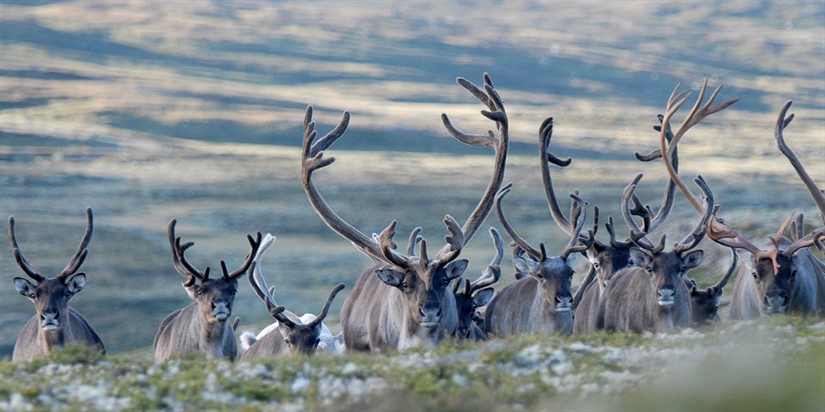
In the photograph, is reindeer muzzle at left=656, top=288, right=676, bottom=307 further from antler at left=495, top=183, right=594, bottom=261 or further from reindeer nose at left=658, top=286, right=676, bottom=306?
antler at left=495, top=183, right=594, bottom=261

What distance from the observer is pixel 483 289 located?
51.2 feet

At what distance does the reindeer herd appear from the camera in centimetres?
1305

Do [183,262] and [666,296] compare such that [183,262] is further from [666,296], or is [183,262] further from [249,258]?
[666,296]

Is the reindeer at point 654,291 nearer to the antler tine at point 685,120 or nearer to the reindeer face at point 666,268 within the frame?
the reindeer face at point 666,268

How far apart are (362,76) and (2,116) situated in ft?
202

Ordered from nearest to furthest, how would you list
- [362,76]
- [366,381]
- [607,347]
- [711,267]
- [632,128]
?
[366,381]
[607,347]
[711,267]
[632,128]
[362,76]

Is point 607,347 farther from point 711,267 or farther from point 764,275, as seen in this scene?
point 711,267

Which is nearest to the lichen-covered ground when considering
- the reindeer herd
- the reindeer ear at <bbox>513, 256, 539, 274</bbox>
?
the reindeer herd

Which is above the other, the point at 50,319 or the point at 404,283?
the point at 404,283

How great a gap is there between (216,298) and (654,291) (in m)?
5.49

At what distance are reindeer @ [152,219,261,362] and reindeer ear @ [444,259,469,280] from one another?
2.96 m

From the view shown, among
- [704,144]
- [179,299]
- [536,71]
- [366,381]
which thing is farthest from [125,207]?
[536,71]

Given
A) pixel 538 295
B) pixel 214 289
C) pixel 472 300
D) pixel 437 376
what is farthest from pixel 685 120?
pixel 437 376

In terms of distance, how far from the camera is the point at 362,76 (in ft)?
468
